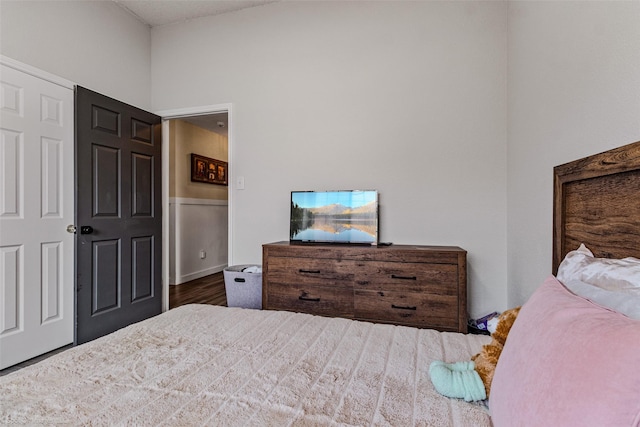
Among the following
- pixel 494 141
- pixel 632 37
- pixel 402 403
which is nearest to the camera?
pixel 402 403

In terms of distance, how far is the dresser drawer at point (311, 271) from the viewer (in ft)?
7.14

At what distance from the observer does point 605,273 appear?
2.47 ft

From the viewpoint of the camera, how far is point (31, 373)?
0.85 meters

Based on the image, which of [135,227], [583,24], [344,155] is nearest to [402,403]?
[583,24]

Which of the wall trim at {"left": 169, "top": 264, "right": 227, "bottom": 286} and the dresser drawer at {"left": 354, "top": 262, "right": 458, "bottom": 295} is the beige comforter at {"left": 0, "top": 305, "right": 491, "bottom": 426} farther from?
the wall trim at {"left": 169, "top": 264, "right": 227, "bottom": 286}

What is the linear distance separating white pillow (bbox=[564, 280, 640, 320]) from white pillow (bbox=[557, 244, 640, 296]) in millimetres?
31

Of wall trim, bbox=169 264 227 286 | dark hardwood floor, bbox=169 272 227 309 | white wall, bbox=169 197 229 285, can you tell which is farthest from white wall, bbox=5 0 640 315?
wall trim, bbox=169 264 227 286

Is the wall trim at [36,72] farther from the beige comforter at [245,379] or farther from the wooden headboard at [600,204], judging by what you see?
the wooden headboard at [600,204]

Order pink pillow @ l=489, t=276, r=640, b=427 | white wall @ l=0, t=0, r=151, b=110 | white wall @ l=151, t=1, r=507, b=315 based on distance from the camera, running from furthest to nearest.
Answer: white wall @ l=151, t=1, r=507, b=315 → white wall @ l=0, t=0, r=151, b=110 → pink pillow @ l=489, t=276, r=640, b=427

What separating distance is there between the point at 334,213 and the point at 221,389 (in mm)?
1785

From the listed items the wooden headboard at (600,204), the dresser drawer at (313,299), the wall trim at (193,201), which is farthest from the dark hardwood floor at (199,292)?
the wooden headboard at (600,204)

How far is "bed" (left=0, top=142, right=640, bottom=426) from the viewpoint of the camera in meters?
0.47

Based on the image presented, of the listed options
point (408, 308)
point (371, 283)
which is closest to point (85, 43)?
point (371, 283)

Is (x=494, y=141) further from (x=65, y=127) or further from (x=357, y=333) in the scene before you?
(x=65, y=127)
